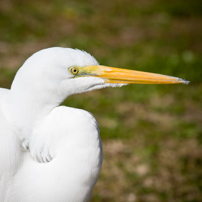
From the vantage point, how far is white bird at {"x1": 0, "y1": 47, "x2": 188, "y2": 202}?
64.2 inches

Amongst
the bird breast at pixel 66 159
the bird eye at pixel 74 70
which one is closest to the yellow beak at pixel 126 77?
the bird eye at pixel 74 70

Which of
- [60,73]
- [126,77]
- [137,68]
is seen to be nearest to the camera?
[60,73]

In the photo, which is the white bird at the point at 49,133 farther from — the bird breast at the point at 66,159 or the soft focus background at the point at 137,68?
the soft focus background at the point at 137,68

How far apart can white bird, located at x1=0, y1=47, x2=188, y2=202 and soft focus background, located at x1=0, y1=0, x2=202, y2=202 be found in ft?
4.97

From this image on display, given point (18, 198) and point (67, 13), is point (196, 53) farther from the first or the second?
point (18, 198)

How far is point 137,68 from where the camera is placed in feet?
17.9

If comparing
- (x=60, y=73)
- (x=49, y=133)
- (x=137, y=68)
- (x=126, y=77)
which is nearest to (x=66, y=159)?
(x=49, y=133)

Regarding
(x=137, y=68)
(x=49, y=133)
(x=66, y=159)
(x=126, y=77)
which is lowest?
(x=66, y=159)

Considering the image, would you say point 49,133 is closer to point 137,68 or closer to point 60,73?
point 60,73

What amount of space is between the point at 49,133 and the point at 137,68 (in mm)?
3985

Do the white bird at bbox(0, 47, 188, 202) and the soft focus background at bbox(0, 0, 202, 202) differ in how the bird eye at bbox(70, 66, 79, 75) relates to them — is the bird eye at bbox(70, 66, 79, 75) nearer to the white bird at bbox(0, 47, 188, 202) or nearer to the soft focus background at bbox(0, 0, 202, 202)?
the white bird at bbox(0, 47, 188, 202)

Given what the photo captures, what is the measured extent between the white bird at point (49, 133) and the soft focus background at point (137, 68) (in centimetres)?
152

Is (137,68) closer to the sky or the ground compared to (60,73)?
closer to the sky

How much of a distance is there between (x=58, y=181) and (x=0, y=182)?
1.20 ft
